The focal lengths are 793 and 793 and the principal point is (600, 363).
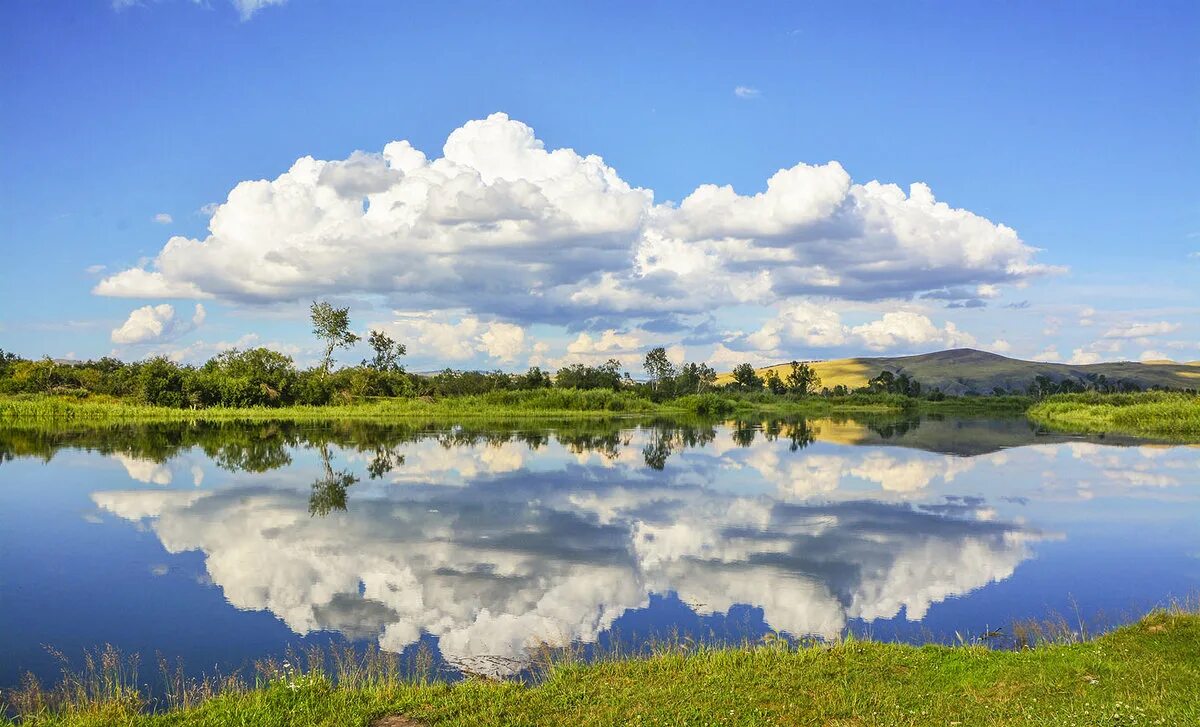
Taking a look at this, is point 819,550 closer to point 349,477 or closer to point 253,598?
point 253,598

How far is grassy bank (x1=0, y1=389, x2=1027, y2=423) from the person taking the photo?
66375 mm

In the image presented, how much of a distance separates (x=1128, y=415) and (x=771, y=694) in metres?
82.2

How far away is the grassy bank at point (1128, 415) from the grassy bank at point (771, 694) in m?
60.5

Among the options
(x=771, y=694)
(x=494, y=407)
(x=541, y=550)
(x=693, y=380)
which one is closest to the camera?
(x=771, y=694)

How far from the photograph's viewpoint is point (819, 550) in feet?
58.7

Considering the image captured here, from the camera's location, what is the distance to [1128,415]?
74.9 meters

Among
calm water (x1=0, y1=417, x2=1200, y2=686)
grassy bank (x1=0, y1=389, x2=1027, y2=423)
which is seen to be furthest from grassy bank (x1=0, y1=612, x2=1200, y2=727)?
grassy bank (x1=0, y1=389, x2=1027, y2=423)

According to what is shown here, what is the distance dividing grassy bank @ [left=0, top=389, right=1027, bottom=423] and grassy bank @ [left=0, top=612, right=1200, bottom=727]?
6497cm

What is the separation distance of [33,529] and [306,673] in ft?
47.4

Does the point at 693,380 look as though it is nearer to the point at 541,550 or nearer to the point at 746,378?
the point at 746,378

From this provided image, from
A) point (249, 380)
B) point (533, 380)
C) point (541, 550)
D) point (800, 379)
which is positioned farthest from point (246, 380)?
point (800, 379)

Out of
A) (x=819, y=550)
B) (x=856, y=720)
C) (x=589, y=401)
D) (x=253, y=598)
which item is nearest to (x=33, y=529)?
(x=253, y=598)

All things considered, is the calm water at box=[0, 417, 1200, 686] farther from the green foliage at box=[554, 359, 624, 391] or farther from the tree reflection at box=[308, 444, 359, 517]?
the green foliage at box=[554, 359, 624, 391]

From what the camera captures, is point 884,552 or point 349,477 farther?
point 349,477
